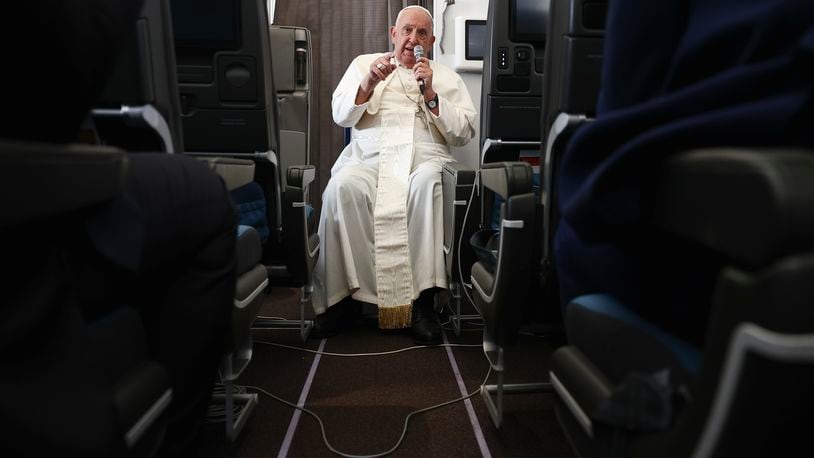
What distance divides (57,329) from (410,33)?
2.26 metres

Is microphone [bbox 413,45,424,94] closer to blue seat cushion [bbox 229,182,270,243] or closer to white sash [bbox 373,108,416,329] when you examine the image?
white sash [bbox 373,108,416,329]

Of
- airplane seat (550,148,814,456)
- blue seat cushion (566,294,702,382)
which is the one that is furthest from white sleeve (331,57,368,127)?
airplane seat (550,148,814,456)

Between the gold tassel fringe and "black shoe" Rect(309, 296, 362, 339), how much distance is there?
0.59 feet

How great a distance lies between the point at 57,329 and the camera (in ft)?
1.47

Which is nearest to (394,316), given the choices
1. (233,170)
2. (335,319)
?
(335,319)

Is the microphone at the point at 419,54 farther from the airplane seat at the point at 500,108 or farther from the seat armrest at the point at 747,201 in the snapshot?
the seat armrest at the point at 747,201

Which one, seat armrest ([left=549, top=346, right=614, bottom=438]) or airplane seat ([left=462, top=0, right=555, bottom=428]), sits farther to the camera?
Answer: airplane seat ([left=462, top=0, right=555, bottom=428])

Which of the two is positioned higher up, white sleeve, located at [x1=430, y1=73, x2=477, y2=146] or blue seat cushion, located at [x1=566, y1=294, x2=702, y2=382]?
white sleeve, located at [x1=430, y1=73, x2=477, y2=146]

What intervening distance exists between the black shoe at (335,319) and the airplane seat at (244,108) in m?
0.25

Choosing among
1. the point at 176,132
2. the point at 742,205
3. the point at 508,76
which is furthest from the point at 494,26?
the point at 742,205

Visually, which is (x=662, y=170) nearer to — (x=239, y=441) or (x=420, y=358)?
(x=239, y=441)

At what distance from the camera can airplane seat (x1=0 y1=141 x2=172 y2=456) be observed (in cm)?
40

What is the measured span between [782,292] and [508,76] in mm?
1761

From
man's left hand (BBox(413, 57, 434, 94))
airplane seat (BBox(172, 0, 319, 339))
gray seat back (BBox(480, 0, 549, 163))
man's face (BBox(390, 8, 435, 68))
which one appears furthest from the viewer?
man's face (BBox(390, 8, 435, 68))
